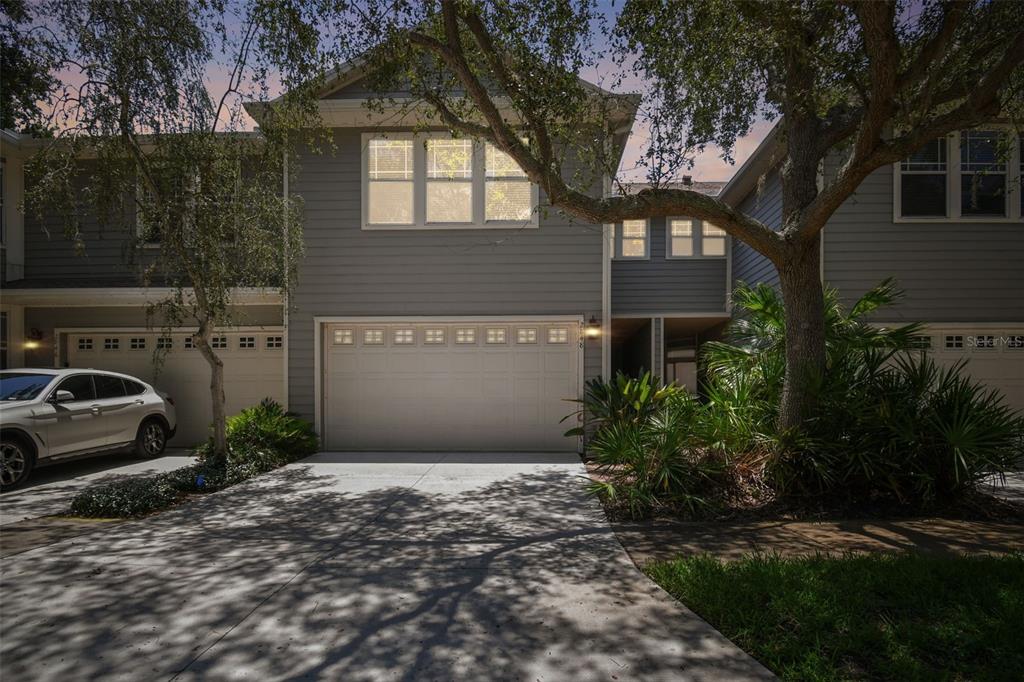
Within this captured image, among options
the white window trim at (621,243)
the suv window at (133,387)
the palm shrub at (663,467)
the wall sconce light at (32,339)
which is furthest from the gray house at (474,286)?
the white window trim at (621,243)

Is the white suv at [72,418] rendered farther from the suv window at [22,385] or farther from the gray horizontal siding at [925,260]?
the gray horizontal siding at [925,260]

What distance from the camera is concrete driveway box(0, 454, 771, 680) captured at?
3.41 meters

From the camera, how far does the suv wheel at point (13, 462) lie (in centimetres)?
768

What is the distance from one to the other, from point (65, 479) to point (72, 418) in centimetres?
87

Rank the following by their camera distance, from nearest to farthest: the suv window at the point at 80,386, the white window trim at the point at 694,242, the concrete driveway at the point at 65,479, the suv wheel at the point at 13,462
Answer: the concrete driveway at the point at 65,479
the suv wheel at the point at 13,462
the suv window at the point at 80,386
the white window trim at the point at 694,242

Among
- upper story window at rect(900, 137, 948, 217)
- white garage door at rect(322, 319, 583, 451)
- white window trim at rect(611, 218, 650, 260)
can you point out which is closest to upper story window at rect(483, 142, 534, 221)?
white garage door at rect(322, 319, 583, 451)

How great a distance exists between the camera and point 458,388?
1078 cm

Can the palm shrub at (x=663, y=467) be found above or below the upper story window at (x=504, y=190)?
below

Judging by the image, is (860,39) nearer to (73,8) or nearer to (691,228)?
(691,228)

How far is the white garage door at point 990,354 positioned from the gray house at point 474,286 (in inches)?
0.9

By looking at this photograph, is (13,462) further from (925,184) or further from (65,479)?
(925,184)

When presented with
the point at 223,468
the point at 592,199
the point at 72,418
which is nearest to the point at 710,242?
the point at 592,199

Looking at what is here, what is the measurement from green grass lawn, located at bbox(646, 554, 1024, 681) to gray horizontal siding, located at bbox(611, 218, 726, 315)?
949 cm

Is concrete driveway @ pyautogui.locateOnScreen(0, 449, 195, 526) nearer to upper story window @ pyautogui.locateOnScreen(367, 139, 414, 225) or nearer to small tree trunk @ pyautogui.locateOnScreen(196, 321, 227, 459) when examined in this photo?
small tree trunk @ pyautogui.locateOnScreen(196, 321, 227, 459)
